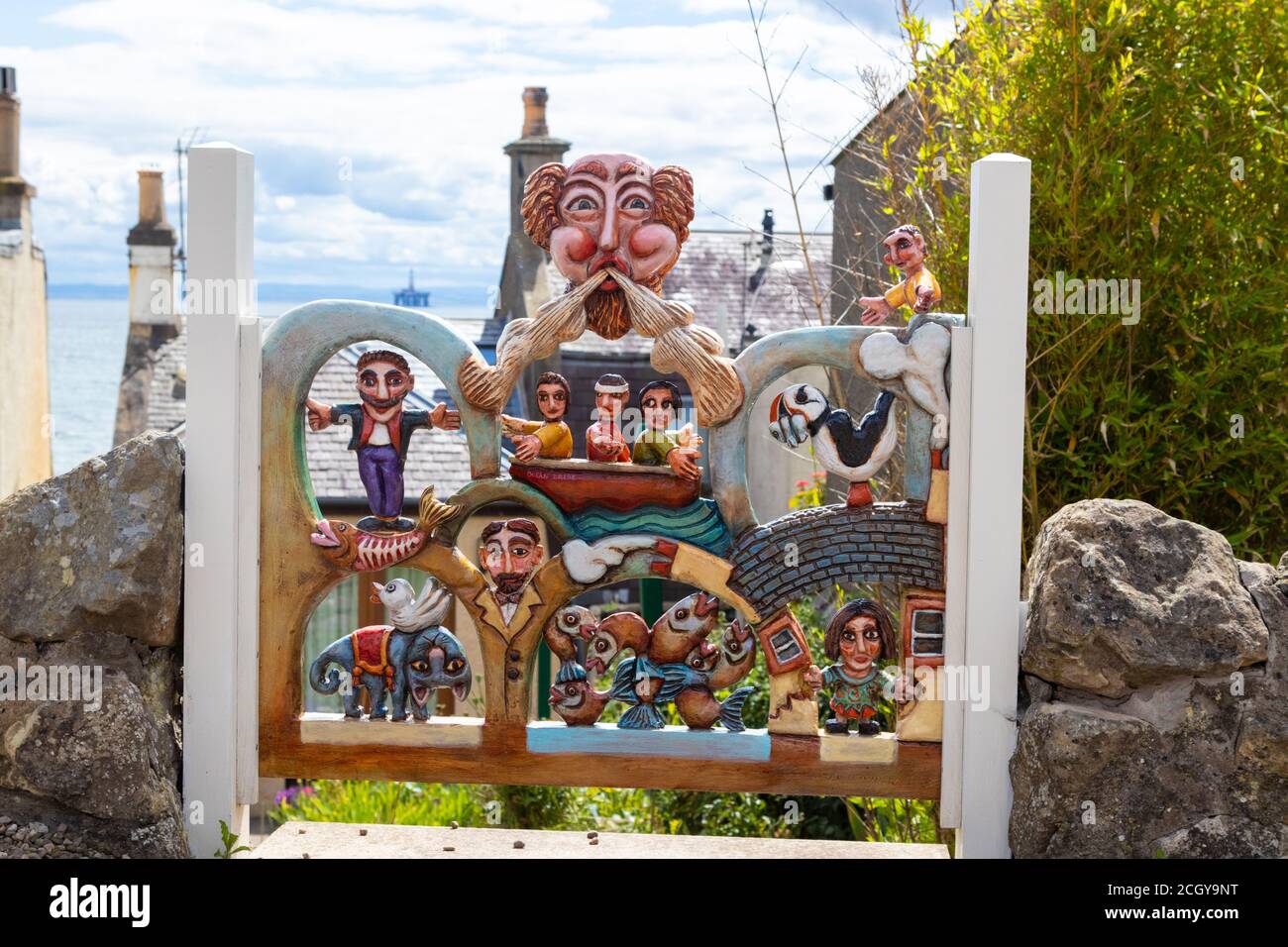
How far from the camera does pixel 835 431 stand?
5.18 meters

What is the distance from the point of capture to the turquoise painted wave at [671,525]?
5.27 m

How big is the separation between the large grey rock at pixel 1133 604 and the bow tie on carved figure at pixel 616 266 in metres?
1.27

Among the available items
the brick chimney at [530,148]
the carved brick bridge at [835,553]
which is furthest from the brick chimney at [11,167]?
the carved brick bridge at [835,553]

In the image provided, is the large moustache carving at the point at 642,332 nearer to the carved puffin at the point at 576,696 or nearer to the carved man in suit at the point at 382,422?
the carved man in suit at the point at 382,422

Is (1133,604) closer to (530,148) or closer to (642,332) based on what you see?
(642,332)

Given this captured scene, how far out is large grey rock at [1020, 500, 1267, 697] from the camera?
4.78 m

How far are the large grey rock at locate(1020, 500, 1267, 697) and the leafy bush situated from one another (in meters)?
1.08

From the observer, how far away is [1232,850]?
4.80m

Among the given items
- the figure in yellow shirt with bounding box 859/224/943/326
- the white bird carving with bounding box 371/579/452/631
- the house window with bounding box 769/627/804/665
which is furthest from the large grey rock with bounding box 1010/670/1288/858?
the white bird carving with bounding box 371/579/452/631

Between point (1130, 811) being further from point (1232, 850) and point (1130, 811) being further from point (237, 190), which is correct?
point (237, 190)

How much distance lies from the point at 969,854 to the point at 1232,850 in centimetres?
87

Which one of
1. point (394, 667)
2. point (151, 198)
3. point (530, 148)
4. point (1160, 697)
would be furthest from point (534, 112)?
point (1160, 697)

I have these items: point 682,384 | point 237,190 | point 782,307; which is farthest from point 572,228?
point 782,307

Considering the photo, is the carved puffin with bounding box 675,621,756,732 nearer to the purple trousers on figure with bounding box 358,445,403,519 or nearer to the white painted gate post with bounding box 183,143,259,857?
the purple trousers on figure with bounding box 358,445,403,519
